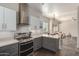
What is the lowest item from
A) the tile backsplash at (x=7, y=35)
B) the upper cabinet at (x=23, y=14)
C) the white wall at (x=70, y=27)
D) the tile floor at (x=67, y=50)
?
the tile floor at (x=67, y=50)

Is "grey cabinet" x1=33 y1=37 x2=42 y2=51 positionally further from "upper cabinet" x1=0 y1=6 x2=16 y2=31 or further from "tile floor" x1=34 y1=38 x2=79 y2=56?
"upper cabinet" x1=0 y1=6 x2=16 y2=31

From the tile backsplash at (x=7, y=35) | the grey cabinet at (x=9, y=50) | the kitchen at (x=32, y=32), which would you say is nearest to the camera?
the grey cabinet at (x=9, y=50)

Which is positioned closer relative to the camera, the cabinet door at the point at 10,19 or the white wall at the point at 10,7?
the white wall at the point at 10,7

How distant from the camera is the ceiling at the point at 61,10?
1.46 metres

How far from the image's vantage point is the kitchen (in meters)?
1.54

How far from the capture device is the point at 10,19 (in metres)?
1.68

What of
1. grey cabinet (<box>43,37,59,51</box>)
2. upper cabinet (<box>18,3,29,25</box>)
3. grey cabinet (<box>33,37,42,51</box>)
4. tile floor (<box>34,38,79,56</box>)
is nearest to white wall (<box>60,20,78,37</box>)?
tile floor (<box>34,38,79,56</box>)

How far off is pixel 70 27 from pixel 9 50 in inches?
51.8

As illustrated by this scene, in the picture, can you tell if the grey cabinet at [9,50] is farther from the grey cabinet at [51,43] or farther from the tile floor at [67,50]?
the grey cabinet at [51,43]

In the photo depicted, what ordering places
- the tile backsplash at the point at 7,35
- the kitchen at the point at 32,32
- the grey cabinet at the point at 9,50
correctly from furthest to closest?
the tile backsplash at the point at 7,35 → the kitchen at the point at 32,32 → the grey cabinet at the point at 9,50

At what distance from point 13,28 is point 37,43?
0.69 m

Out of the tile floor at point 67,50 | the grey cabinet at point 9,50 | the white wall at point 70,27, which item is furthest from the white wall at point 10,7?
the white wall at point 70,27

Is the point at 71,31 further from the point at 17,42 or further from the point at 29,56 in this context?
the point at 17,42

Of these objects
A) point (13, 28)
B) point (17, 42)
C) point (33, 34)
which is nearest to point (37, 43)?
point (33, 34)
